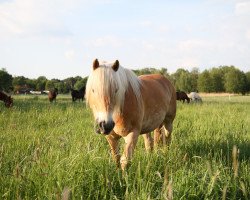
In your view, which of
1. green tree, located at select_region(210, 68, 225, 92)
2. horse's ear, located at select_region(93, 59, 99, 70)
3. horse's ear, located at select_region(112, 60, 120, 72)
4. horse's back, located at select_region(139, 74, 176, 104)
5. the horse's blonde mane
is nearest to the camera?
the horse's blonde mane

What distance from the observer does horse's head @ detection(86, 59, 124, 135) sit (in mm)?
3639

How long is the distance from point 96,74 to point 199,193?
5.97ft

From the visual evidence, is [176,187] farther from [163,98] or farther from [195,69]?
[195,69]

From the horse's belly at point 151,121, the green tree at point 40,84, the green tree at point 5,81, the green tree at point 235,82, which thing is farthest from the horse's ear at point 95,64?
the green tree at point 40,84

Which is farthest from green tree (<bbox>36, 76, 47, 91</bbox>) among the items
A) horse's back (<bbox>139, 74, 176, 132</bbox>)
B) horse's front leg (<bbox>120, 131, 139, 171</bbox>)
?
horse's front leg (<bbox>120, 131, 139, 171</bbox>)

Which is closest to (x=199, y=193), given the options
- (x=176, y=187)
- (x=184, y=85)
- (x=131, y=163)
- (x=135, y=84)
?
(x=176, y=187)

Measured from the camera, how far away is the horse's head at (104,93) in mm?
3639

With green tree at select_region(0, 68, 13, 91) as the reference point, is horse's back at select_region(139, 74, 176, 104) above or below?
below

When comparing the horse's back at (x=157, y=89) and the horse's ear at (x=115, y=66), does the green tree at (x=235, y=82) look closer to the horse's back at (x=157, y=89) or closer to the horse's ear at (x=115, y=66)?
the horse's back at (x=157, y=89)

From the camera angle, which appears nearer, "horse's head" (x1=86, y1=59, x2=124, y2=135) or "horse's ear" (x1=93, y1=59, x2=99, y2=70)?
"horse's head" (x1=86, y1=59, x2=124, y2=135)

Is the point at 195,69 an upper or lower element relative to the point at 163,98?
upper


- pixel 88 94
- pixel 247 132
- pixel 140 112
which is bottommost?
pixel 247 132

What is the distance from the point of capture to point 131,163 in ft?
12.8

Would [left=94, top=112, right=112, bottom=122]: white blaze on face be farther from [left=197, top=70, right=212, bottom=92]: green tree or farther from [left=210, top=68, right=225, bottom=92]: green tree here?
[left=210, top=68, right=225, bottom=92]: green tree
